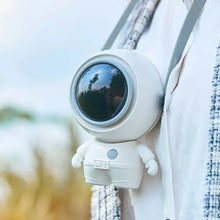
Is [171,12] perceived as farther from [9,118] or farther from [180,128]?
[9,118]

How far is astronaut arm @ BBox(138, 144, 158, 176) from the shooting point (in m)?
0.49

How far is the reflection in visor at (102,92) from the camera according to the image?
483mm

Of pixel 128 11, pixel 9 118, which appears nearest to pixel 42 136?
pixel 9 118

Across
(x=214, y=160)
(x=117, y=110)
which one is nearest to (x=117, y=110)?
(x=117, y=110)

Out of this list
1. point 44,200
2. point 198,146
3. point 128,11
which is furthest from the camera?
point 44,200

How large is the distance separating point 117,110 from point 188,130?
7 cm

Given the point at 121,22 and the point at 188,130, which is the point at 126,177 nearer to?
the point at 188,130

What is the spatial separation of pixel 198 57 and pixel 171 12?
10 centimetres

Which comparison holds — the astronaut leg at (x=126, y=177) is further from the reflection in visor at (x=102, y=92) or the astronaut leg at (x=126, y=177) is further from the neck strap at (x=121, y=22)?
the neck strap at (x=121, y=22)

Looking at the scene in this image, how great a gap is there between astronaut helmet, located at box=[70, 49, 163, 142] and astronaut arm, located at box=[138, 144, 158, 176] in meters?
0.01

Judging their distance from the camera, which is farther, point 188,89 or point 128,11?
point 128,11

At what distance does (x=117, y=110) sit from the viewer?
1.59ft

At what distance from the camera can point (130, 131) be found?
0.49 m

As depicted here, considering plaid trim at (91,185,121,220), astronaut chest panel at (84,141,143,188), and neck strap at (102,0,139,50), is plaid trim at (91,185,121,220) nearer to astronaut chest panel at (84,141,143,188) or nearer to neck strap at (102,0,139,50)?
astronaut chest panel at (84,141,143,188)
